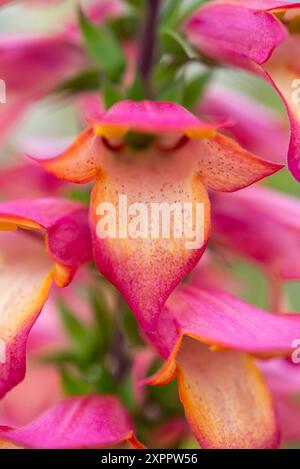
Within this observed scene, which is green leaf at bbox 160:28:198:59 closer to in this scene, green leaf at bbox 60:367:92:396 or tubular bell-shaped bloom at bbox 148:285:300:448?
tubular bell-shaped bloom at bbox 148:285:300:448

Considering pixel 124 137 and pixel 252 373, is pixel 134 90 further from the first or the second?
Answer: pixel 252 373

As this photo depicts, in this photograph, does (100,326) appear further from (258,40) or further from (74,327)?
(258,40)

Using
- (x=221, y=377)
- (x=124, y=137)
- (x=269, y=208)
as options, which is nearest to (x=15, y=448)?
(x=221, y=377)

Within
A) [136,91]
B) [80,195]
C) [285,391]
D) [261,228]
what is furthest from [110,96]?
[285,391]

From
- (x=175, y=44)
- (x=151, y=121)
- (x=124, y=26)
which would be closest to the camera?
(x=151, y=121)

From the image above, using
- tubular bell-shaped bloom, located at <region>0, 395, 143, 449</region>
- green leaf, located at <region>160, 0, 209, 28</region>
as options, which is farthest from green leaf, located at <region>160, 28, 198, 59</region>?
tubular bell-shaped bloom, located at <region>0, 395, 143, 449</region>

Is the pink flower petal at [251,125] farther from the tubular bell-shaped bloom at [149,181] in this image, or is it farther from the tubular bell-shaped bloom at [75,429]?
the tubular bell-shaped bloom at [75,429]

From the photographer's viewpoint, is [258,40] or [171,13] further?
[171,13]
